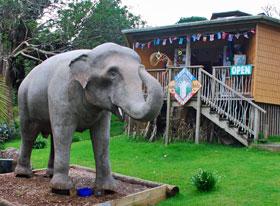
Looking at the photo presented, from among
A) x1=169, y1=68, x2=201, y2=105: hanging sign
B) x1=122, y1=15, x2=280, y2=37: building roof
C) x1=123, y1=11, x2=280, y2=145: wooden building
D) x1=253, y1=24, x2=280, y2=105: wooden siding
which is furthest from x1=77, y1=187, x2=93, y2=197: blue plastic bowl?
x1=122, y1=15, x2=280, y2=37: building roof

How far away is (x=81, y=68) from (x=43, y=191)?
2.11 m

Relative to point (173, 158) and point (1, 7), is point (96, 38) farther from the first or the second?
point (173, 158)

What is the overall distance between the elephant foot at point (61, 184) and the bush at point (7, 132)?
559 inches

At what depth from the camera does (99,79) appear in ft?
19.6

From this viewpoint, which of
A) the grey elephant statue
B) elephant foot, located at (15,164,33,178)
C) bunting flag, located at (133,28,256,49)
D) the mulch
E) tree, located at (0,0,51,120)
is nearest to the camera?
the grey elephant statue

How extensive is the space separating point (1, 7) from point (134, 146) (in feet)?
42.7

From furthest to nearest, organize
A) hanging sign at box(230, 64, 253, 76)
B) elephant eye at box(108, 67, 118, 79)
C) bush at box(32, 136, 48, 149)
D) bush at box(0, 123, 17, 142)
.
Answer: bush at box(0, 123, 17, 142) → bush at box(32, 136, 48, 149) → hanging sign at box(230, 64, 253, 76) → elephant eye at box(108, 67, 118, 79)

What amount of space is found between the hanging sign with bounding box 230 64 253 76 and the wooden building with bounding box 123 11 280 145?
1.3 inches

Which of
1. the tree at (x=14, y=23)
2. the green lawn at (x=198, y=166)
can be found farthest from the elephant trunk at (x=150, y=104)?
the tree at (x=14, y=23)

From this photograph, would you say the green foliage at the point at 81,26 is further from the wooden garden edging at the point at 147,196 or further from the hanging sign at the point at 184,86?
the wooden garden edging at the point at 147,196

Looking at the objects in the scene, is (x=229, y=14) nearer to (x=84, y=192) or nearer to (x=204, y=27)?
(x=204, y=27)

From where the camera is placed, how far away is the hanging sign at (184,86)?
46.2ft

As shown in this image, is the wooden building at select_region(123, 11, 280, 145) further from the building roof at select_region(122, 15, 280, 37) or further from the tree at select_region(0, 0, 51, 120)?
the tree at select_region(0, 0, 51, 120)

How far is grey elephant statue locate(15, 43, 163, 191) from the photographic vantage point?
5543mm
